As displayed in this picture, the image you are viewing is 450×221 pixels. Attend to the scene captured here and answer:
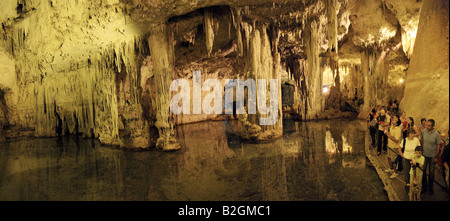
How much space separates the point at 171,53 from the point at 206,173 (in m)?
4.55

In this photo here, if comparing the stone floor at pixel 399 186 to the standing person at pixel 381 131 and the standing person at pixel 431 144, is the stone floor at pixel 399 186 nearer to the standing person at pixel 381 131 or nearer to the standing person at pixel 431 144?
the standing person at pixel 431 144

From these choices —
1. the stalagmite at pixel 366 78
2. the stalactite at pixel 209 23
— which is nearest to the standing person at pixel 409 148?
the stalactite at pixel 209 23

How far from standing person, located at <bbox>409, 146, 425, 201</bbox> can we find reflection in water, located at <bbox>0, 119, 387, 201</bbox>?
0.70 m

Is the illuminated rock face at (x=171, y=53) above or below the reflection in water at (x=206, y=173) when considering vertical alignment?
above

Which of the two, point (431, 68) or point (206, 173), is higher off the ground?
point (431, 68)

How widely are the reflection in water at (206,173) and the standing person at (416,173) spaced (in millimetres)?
702

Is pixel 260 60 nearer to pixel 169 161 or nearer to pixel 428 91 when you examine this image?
pixel 169 161

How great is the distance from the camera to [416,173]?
10.6 ft

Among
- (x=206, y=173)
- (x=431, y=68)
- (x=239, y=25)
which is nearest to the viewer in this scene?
(x=431, y=68)

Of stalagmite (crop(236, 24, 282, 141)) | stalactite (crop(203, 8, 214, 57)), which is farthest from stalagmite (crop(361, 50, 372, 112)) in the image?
stalactite (crop(203, 8, 214, 57))

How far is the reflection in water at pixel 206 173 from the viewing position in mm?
4230

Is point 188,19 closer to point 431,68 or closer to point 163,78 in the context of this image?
point 163,78

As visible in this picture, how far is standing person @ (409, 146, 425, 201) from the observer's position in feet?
9.82

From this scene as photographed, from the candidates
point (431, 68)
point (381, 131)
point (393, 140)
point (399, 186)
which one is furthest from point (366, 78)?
point (399, 186)
